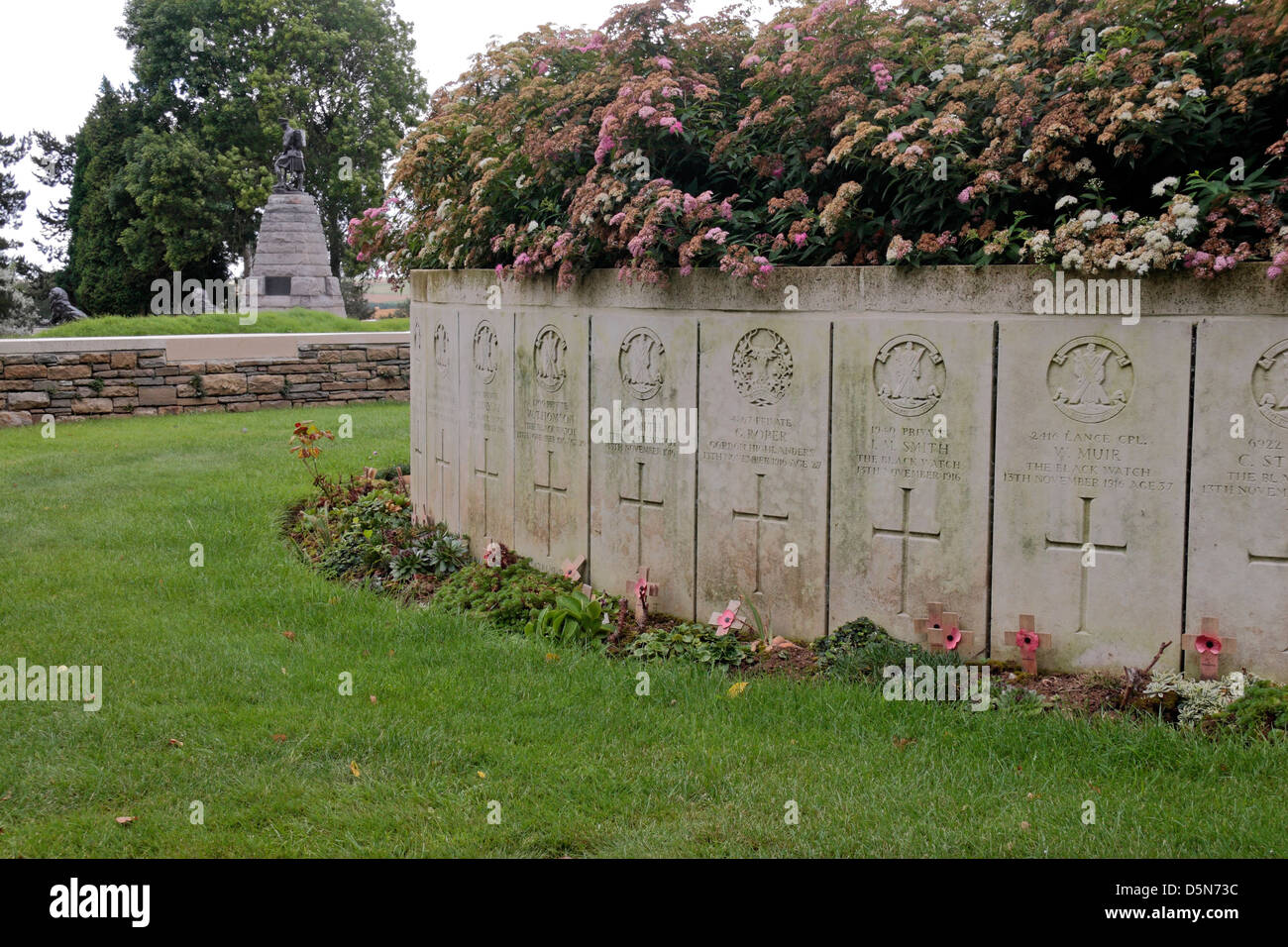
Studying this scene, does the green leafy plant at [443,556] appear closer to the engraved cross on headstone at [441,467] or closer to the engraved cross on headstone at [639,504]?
the engraved cross on headstone at [441,467]

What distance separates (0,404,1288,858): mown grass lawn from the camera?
385 cm

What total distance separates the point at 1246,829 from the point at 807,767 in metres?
1.48

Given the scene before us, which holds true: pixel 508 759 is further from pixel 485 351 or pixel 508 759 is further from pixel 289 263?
pixel 289 263

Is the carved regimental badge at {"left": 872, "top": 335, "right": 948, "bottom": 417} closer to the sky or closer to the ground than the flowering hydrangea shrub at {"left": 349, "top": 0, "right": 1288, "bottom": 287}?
closer to the ground

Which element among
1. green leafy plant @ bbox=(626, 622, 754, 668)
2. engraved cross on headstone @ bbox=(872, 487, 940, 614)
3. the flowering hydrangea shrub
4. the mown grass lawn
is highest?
the flowering hydrangea shrub

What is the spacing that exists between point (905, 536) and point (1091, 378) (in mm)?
1125

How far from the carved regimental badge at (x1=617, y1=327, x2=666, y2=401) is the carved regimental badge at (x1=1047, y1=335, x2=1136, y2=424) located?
82.0 inches

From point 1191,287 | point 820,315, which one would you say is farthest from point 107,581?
point 1191,287

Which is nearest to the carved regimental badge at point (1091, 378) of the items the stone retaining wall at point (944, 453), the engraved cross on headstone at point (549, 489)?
the stone retaining wall at point (944, 453)

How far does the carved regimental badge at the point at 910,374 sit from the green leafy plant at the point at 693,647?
4.66ft

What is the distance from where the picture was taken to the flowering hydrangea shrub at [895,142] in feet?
17.1

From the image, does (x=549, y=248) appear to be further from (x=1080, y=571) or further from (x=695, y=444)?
(x=1080, y=571)

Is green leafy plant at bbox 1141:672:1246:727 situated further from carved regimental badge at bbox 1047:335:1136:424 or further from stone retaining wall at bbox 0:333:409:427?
stone retaining wall at bbox 0:333:409:427

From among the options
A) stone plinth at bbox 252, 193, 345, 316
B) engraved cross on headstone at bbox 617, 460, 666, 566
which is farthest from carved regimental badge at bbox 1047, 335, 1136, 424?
stone plinth at bbox 252, 193, 345, 316
